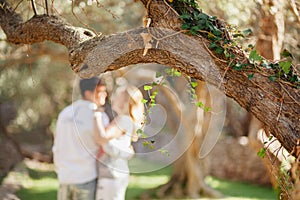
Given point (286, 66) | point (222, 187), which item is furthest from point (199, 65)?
point (222, 187)

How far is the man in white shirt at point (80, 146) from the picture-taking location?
5.09 metres

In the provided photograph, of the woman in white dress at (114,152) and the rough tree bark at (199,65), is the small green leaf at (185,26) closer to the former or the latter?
the rough tree bark at (199,65)

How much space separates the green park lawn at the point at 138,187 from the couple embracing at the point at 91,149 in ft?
16.1

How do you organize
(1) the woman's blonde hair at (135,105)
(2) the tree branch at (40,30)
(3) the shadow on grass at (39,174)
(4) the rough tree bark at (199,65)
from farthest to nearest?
(3) the shadow on grass at (39,174) < (1) the woman's blonde hair at (135,105) < (2) the tree branch at (40,30) < (4) the rough tree bark at (199,65)

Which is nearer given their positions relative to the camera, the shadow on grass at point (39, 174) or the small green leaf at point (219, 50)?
the small green leaf at point (219, 50)

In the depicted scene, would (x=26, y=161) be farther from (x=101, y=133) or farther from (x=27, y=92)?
(x=101, y=133)

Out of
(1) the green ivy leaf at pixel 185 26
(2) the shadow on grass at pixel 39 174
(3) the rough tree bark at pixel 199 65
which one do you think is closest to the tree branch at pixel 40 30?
(3) the rough tree bark at pixel 199 65

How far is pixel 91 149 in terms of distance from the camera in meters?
5.09

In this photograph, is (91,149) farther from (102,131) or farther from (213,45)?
(213,45)

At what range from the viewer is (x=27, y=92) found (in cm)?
1408

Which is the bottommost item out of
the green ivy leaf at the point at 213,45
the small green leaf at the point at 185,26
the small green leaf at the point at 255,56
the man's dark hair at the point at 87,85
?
the man's dark hair at the point at 87,85

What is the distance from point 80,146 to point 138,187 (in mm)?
6848

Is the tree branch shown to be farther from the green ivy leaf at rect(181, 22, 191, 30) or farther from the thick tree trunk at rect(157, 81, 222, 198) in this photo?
the thick tree trunk at rect(157, 81, 222, 198)

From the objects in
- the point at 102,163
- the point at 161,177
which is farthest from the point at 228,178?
the point at 102,163
